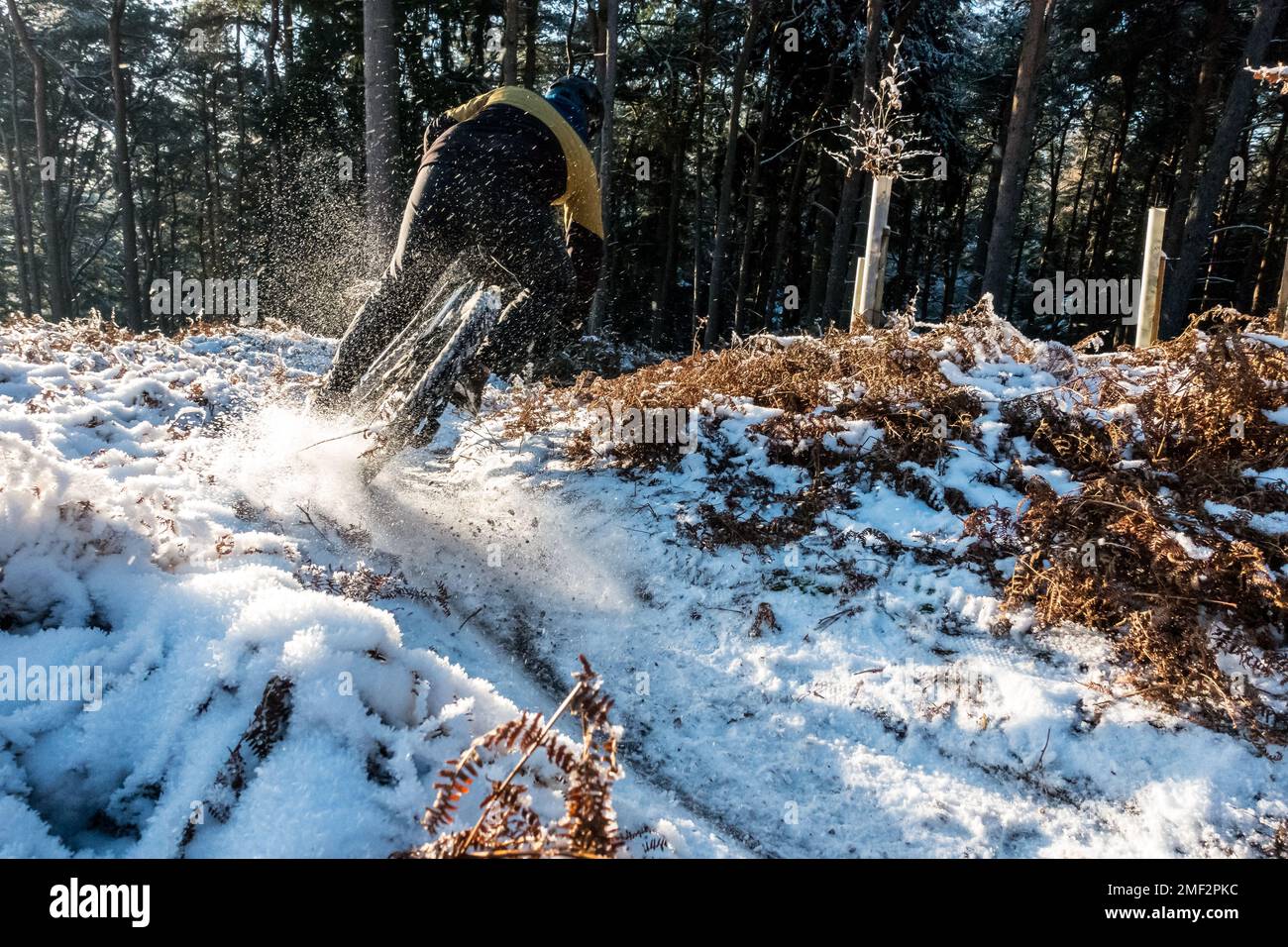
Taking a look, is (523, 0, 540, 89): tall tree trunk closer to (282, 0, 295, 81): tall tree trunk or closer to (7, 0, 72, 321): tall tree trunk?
(282, 0, 295, 81): tall tree trunk

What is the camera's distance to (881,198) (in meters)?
7.04

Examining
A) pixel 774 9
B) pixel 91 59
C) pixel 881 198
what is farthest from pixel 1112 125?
pixel 91 59

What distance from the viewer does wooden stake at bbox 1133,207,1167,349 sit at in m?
6.29

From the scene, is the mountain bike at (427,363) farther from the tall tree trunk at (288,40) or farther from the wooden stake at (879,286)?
the tall tree trunk at (288,40)

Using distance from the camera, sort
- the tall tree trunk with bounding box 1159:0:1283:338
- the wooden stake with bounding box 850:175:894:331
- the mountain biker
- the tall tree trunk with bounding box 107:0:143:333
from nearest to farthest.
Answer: the mountain biker → the wooden stake with bounding box 850:175:894:331 → the tall tree trunk with bounding box 1159:0:1283:338 → the tall tree trunk with bounding box 107:0:143:333

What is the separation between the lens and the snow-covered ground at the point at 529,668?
1.75 metres

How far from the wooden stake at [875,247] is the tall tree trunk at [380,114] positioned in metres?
7.04

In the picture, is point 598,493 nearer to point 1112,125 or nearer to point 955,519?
point 955,519

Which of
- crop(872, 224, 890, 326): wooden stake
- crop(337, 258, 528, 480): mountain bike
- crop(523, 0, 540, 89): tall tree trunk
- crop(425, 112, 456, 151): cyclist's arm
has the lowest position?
crop(337, 258, 528, 480): mountain bike

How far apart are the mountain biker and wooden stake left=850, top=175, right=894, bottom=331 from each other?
297 centimetres

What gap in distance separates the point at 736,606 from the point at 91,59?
1335 inches

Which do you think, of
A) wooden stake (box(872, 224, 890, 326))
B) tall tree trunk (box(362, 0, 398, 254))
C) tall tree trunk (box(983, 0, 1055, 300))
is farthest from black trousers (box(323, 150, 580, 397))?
tall tree trunk (box(983, 0, 1055, 300))

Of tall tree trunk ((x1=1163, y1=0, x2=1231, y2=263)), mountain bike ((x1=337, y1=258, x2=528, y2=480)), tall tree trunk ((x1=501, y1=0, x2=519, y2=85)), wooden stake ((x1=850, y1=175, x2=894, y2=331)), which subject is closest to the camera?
mountain bike ((x1=337, y1=258, x2=528, y2=480))

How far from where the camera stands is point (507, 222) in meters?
5.07
